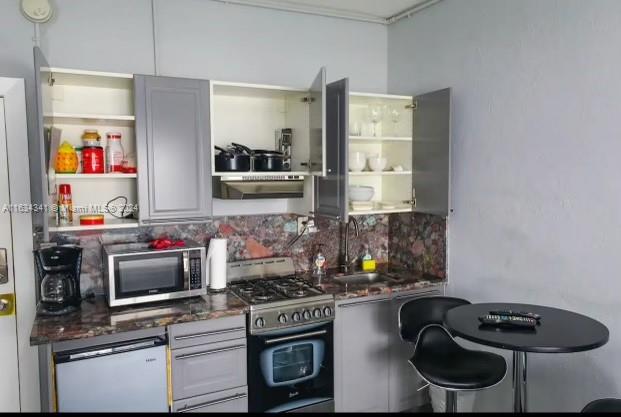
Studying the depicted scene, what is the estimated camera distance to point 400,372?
10.6ft

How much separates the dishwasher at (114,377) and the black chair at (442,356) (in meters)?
1.31

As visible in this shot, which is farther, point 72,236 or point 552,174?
point 72,236

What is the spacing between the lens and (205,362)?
102 inches

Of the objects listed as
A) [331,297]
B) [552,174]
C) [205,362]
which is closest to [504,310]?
[552,174]

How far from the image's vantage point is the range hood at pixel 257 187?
294 cm

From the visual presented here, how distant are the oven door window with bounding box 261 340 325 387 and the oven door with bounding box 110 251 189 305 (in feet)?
2.10

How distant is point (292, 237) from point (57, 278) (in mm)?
1545

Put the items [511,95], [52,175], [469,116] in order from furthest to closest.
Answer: [469,116], [511,95], [52,175]

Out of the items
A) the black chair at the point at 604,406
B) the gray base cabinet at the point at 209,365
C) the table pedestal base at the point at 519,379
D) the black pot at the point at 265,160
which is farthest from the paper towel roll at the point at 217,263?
the black chair at the point at 604,406

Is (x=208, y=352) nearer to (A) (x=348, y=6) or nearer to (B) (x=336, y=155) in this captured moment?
(B) (x=336, y=155)

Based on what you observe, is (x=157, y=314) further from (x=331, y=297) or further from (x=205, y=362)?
(x=331, y=297)

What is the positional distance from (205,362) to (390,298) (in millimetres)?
1245

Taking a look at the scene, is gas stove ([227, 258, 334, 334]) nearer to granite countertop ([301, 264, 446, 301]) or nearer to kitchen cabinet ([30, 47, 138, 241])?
granite countertop ([301, 264, 446, 301])

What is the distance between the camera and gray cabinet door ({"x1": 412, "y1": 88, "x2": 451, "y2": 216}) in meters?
3.10
